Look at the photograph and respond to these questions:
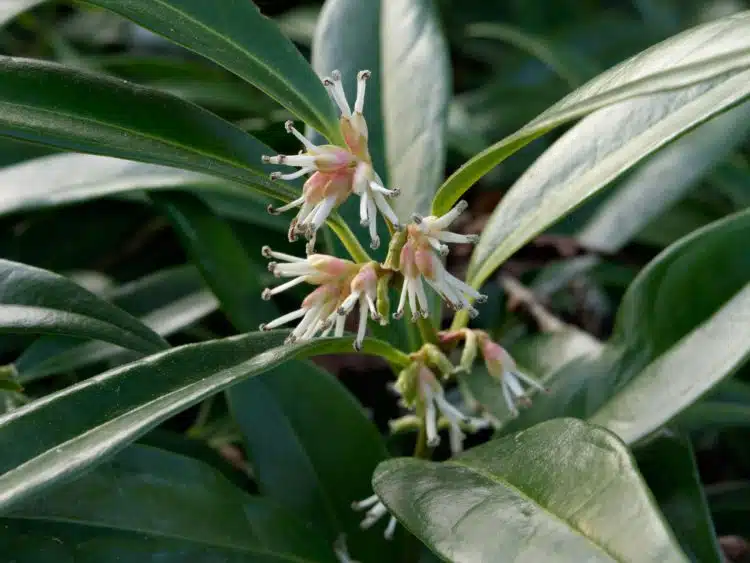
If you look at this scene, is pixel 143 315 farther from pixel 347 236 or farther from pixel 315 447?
pixel 347 236

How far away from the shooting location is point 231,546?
0.72m

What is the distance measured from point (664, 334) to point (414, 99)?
378mm

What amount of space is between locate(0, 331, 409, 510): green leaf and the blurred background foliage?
1.06 feet

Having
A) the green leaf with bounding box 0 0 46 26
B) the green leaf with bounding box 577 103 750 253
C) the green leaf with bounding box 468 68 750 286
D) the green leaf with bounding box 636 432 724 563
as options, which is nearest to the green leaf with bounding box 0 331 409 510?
the green leaf with bounding box 468 68 750 286

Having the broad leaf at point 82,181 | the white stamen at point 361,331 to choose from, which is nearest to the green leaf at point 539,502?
the white stamen at point 361,331

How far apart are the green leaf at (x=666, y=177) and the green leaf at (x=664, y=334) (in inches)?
18.9

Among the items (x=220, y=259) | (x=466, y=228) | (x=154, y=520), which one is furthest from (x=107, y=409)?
(x=466, y=228)

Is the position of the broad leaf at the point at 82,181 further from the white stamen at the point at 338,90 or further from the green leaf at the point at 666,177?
the green leaf at the point at 666,177

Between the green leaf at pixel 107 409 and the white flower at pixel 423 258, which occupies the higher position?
the green leaf at pixel 107 409

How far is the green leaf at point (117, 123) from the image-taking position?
0.66 m

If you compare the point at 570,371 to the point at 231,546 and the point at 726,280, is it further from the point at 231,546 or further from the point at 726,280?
the point at 231,546

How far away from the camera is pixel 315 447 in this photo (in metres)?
0.87

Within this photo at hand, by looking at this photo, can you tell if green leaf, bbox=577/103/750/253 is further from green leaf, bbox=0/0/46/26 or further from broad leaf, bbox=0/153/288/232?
green leaf, bbox=0/0/46/26

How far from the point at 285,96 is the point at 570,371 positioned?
16.2 inches
